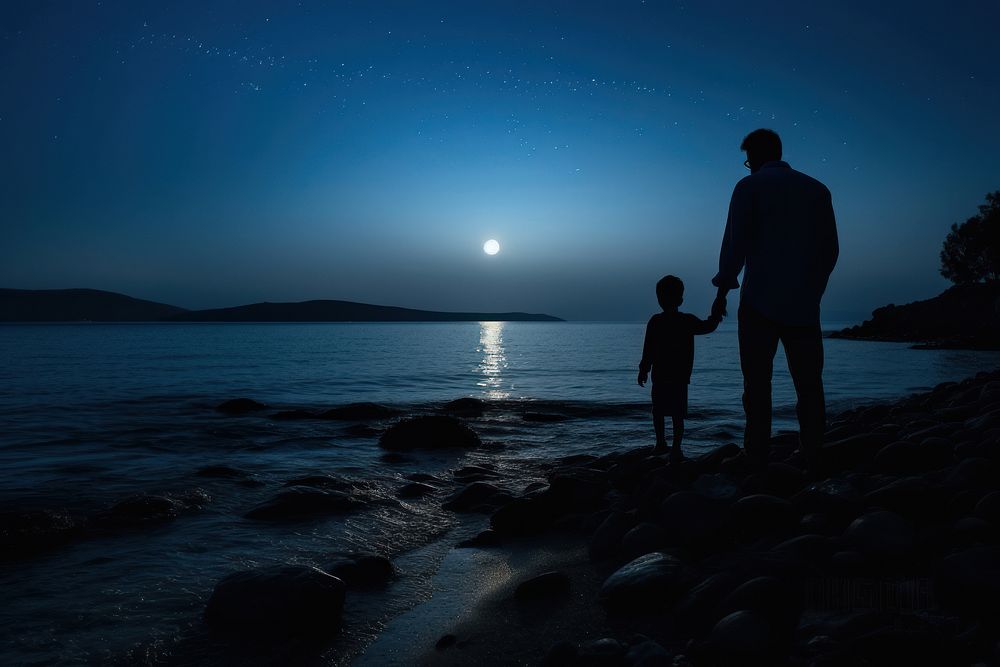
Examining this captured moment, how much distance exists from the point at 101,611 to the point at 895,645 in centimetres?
456

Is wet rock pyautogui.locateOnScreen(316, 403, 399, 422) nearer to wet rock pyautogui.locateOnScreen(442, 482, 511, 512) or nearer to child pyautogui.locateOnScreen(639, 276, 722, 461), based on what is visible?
wet rock pyautogui.locateOnScreen(442, 482, 511, 512)

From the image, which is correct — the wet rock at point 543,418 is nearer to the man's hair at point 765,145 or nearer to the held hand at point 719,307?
the held hand at point 719,307

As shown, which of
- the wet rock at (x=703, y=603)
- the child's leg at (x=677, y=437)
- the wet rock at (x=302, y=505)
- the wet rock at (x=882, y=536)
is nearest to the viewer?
the wet rock at (x=703, y=603)

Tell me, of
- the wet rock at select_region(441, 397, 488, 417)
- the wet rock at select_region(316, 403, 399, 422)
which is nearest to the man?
the wet rock at select_region(316, 403, 399, 422)

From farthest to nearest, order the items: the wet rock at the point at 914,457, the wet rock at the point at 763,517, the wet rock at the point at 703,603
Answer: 1. the wet rock at the point at 914,457
2. the wet rock at the point at 763,517
3. the wet rock at the point at 703,603

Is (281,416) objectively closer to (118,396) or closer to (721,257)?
(118,396)

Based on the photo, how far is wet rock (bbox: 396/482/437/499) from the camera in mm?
7289

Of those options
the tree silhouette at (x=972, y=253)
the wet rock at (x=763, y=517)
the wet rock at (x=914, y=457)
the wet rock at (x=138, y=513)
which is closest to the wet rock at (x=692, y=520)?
the wet rock at (x=763, y=517)

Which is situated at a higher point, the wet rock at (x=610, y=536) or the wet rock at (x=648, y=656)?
the wet rock at (x=648, y=656)

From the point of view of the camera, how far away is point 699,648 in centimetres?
247

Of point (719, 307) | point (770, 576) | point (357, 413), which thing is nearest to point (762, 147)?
point (719, 307)

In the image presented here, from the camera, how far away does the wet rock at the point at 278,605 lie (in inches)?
138

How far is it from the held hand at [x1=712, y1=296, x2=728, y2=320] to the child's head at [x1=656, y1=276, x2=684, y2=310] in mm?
1921

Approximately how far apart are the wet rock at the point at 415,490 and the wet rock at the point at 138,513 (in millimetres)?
2513
